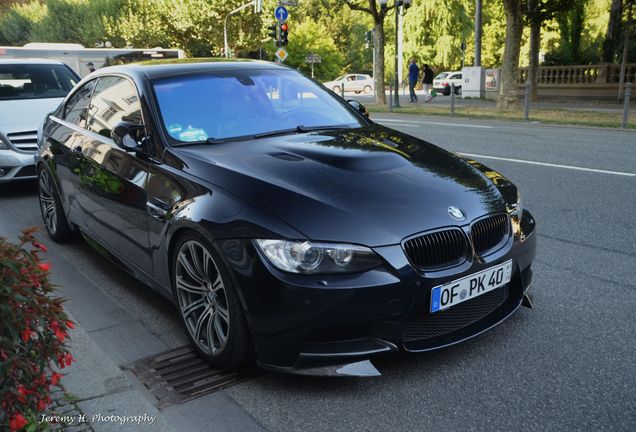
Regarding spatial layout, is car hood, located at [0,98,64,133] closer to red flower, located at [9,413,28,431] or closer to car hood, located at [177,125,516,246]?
car hood, located at [177,125,516,246]

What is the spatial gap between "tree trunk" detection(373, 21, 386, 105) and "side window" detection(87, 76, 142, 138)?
2306 centimetres

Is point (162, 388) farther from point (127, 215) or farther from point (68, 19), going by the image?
point (68, 19)

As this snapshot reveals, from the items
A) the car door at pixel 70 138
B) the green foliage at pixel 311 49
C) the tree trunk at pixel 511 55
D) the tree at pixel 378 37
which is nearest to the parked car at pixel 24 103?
the car door at pixel 70 138

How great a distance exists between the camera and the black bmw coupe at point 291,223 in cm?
284

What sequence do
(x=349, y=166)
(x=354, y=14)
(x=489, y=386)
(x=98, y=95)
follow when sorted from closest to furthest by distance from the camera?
(x=489, y=386) → (x=349, y=166) → (x=98, y=95) → (x=354, y=14)

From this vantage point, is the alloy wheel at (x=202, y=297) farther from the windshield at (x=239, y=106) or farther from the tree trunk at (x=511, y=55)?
the tree trunk at (x=511, y=55)

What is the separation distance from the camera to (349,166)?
3.40 m

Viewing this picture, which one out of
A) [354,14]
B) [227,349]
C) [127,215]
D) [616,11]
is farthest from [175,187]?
[354,14]

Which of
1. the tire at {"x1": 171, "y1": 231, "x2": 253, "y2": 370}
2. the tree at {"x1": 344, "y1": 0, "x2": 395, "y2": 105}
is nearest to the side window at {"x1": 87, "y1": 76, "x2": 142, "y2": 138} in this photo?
the tire at {"x1": 171, "y1": 231, "x2": 253, "y2": 370}

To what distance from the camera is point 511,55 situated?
71.0 ft

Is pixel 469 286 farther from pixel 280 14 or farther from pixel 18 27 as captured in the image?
pixel 18 27

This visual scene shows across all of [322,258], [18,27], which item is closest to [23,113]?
[322,258]

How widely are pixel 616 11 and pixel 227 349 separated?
30296mm

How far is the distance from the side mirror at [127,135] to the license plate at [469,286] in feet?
6.75
